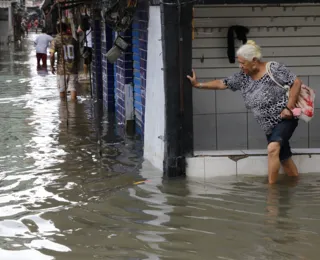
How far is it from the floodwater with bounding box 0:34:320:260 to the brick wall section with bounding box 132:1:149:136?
2.19ft

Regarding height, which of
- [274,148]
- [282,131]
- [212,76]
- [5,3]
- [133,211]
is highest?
[5,3]

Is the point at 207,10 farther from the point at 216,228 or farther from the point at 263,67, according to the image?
the point at 216,228

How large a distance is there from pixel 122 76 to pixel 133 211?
5.44 m

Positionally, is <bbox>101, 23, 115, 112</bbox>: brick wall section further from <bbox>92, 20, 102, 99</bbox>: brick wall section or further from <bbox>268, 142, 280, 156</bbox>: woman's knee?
<bbox>268, 142, 280, 156</bbox>: woman's knee

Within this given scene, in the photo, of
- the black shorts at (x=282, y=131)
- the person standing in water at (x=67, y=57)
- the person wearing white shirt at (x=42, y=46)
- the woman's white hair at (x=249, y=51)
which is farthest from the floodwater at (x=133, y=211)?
the person wearing white shirt at (x=42, y=46)

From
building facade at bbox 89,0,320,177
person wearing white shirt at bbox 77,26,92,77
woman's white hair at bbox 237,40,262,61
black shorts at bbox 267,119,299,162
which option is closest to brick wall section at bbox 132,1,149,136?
building facade at bbox 89,0,320,177

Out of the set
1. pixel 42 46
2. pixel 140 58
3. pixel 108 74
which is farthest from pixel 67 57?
pixel 42 46

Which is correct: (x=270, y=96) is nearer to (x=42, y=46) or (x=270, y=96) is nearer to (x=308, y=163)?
(x=308, y=163)

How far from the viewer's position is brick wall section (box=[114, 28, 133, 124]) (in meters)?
11.1

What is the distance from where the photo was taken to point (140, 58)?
33.5ft

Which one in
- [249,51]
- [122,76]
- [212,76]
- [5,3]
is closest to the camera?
[249,51]

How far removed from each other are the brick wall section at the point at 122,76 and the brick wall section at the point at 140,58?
0.54 ft

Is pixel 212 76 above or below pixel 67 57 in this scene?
below

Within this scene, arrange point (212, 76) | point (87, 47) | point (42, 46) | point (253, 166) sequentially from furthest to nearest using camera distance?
1. point (42, 46)
2. point (87, 47)
3. point (212, 76)
4. point (253, 166)
